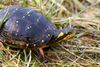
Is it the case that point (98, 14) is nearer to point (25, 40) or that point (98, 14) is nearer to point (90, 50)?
point (90, 50)

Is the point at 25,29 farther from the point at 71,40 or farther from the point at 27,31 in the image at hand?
the point at 71,40

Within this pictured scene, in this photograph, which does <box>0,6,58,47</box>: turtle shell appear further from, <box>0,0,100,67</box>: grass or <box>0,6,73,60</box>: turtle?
<box>0,0,100,67</box>: grass

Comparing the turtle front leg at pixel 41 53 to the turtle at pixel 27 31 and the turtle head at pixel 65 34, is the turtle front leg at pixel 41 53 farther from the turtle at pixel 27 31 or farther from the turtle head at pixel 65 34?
the turtle head at pixel 65 34

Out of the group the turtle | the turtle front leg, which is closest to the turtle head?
the turtle

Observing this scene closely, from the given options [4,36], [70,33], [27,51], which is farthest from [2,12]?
[70,33]

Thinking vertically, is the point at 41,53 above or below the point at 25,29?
below

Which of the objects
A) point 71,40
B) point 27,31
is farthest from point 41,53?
point 71,40
